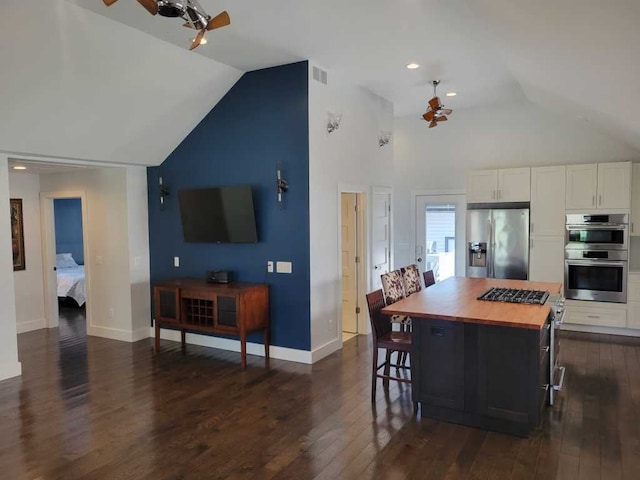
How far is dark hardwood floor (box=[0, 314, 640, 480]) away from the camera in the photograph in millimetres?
3059

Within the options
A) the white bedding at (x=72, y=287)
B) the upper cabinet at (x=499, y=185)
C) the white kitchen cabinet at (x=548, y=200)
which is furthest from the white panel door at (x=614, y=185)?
the white bedding at (x=72, y=287)

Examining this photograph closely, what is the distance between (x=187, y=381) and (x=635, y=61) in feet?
14.6

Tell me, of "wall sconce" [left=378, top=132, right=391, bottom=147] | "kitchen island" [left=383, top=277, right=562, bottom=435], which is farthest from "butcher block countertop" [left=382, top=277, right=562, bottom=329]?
"wall sconce" [left=378, top=132, right=391, bottom=147]

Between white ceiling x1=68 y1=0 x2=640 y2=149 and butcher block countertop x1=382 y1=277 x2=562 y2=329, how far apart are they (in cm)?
162

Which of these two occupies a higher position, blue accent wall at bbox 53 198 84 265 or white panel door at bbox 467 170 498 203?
white panel door at bbox 467 170 498 203

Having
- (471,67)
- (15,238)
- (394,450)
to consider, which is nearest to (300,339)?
(394,450)

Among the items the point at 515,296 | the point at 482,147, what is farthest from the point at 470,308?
the point at 482,147

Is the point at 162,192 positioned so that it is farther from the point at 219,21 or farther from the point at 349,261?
the point at 219,21

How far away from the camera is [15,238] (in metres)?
6.89

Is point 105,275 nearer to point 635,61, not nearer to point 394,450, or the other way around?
point 394,450

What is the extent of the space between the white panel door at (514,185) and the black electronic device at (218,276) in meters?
4.04

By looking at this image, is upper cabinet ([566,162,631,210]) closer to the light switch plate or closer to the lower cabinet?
the lower cabinet

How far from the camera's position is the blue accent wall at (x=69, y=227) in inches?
414

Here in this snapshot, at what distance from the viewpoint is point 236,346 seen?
575 centimetres
